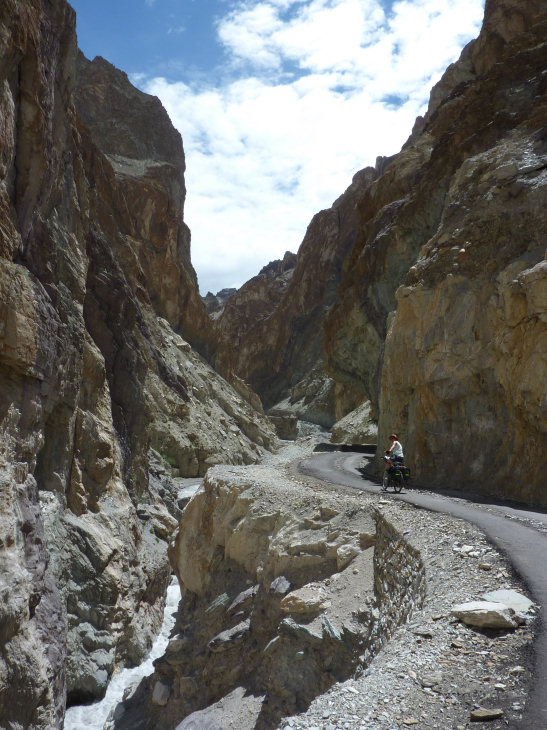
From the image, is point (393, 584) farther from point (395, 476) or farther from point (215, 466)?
point (215, 466)

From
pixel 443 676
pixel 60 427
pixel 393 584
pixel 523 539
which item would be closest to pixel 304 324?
pixel 60 427

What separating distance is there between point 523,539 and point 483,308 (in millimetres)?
10708

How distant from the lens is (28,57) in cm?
1138

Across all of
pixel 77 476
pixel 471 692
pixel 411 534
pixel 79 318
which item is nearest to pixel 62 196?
pixel 79 318

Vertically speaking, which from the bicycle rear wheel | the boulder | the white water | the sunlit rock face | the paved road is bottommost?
the white water

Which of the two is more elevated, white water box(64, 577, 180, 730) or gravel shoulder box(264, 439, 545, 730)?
gravel shoulder box(264, 439, 545, 730)

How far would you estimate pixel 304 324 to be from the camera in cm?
9662

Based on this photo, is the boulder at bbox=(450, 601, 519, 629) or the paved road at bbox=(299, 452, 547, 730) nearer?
the paved road at bbox=(299, 452, 547, 730)

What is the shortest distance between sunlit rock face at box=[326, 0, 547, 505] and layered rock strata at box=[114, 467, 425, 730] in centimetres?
576

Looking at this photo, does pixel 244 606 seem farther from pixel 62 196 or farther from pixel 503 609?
pixel 62 196

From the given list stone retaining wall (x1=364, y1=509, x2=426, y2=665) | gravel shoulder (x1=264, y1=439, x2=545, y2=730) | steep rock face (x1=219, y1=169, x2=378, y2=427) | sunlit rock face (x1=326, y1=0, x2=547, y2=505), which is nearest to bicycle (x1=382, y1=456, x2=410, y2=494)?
sunlit rock face (x1=326, y1=0, x2=547, y2=505)

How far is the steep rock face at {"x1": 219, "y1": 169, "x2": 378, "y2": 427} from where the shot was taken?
302ft

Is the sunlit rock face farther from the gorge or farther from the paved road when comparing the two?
the paved road

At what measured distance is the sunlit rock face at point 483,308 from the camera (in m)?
13.5
